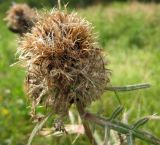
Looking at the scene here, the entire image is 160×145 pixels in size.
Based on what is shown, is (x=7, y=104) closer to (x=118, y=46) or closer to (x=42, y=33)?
(x=42, y=33)

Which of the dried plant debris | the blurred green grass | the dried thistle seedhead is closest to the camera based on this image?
the dried plant debris

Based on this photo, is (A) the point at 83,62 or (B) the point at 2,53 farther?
(B) the point at 2,53

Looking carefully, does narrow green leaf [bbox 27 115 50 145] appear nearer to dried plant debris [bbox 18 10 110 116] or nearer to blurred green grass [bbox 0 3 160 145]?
dried plant debris [bbox 18 10 110 116]

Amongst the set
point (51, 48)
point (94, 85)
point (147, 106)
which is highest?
point (51, 48)

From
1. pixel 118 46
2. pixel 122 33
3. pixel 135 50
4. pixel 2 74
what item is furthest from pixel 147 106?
pixel 122 33

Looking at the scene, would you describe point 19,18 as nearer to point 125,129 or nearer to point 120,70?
point 125,129

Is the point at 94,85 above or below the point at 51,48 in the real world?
below

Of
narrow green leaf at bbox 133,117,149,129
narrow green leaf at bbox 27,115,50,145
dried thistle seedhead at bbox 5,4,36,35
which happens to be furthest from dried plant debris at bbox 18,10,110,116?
dried thistle seedhead at bbox 5,4,36,35

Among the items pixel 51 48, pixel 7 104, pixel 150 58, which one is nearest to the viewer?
pixel 51 48
